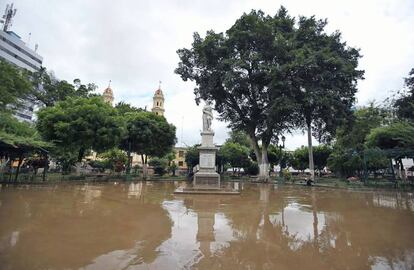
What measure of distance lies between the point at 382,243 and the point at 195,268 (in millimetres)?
4174

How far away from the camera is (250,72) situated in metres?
24.5

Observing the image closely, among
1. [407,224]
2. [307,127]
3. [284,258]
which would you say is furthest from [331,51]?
[284,258]

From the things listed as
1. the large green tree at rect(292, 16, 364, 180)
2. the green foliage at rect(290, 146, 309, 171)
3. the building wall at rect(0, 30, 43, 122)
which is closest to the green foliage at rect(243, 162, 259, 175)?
the green foliage at rect(290, 146, 309, 171)

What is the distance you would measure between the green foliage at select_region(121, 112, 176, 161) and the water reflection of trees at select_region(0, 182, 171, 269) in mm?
19419

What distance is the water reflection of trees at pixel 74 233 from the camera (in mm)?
4449

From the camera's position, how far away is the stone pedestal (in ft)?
54.0

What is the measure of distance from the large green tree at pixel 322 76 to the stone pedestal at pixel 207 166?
29.8 ft

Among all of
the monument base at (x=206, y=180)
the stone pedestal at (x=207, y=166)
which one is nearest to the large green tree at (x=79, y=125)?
the stone pedestal at (x=207, y=166)

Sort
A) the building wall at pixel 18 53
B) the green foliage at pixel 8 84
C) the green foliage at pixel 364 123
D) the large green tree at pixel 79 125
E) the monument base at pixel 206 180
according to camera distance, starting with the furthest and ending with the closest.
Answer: the building wall at pixel 18 53 → the green foliage at pixel 364 123 → the large green tree at pixel 79 125 → the monument base at pixel 206 180 → the green foliage at pixel 8 84

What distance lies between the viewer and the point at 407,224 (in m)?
7.64

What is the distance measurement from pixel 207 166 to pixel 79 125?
10.8m

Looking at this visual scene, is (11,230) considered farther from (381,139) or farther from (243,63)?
(381,139)

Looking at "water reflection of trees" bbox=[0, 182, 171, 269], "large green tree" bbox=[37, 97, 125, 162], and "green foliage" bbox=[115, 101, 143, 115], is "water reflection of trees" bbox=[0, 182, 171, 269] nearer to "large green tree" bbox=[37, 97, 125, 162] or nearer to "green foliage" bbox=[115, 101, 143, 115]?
"large green tree" bbox=[37, 97, 125, 162]

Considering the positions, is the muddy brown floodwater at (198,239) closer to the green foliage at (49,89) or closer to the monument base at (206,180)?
the monument base at (206,180)
